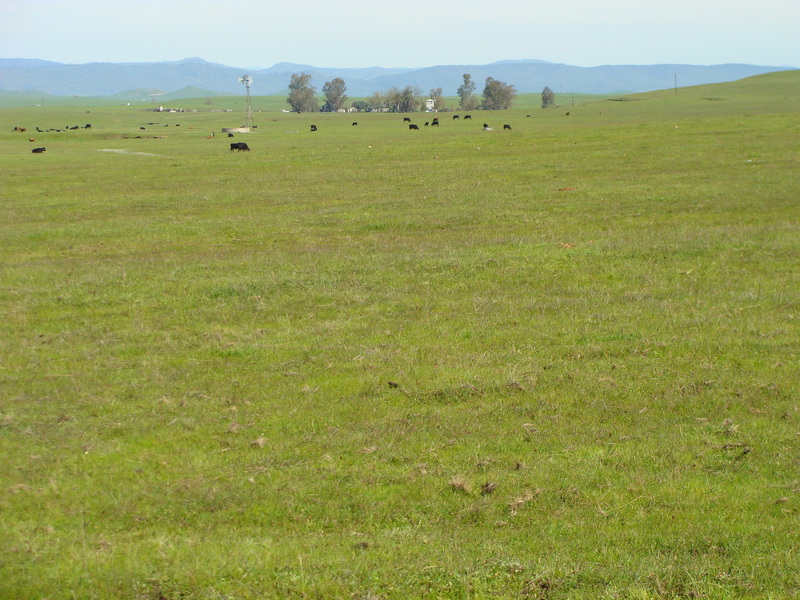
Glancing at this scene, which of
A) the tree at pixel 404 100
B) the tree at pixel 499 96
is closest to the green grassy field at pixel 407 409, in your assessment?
the tree at pixel 404 100

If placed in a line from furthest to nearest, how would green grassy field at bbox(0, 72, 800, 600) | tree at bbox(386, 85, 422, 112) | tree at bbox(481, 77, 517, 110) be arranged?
1. tree at bbox(481, 77, 517, 110)
2. tree at bbox(386, 85, 422, 112)
3. green grassy field at bbox(0, 72, 800, 600)

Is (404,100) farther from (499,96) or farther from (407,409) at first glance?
(407,409)

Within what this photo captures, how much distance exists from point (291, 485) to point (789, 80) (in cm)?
14480

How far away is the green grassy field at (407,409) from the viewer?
19.3 ft

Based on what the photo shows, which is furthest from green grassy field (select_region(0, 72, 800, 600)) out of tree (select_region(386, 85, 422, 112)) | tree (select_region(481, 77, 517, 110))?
tree (select_region(481, 77, 517, 110))

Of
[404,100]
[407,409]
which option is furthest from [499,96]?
[407,409]

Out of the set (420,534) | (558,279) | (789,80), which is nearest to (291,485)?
(420,534)

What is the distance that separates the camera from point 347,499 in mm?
7027

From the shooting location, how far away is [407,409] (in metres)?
9.29

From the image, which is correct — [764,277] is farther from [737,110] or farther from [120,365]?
[737,110]

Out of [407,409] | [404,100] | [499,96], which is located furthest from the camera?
[499,96]

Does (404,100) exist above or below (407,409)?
above

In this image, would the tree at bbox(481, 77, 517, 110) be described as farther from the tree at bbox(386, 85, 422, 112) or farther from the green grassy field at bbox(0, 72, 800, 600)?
the green grassy field at bbox(0, 72, 800, 600)

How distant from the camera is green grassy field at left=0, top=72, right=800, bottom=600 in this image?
589 cm
